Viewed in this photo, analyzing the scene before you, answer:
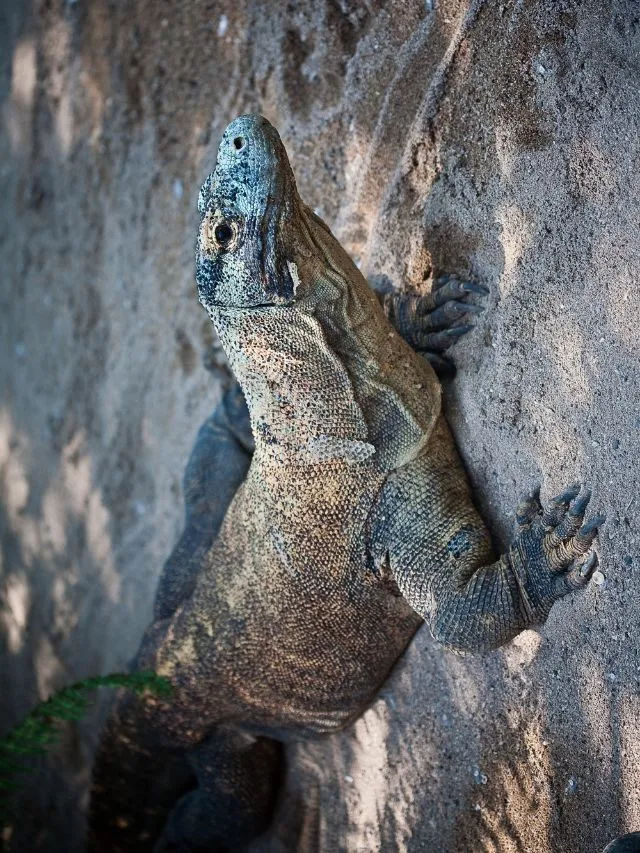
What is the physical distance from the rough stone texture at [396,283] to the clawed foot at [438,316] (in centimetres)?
6

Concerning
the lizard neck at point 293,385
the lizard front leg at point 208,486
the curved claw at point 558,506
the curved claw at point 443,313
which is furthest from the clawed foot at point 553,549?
the lizard front leg at point 208,486

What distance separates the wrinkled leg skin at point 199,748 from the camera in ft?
11.9

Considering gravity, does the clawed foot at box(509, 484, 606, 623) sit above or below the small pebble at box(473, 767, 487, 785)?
above

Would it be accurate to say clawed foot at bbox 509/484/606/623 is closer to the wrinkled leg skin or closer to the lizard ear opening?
the lizard ear opening

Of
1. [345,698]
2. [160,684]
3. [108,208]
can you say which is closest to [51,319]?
[108,208]

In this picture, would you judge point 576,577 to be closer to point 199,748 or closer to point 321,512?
point 321,512

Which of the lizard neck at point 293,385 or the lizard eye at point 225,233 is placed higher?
the lizard eye at point 225,233

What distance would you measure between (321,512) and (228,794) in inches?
60.3

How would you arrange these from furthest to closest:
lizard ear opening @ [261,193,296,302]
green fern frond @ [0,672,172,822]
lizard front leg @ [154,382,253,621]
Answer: lizard front leg @ [154,382,253,621], green fern frond @ [0,672,172,822], lizard ear opening @ [261,193,296,302]

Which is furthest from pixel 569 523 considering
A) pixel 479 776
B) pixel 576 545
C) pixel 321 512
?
pixel 479 776

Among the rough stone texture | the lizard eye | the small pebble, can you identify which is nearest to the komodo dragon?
the lizard eye

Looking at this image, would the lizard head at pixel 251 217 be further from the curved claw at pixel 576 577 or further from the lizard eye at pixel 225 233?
the curved claw at pixel 576 577

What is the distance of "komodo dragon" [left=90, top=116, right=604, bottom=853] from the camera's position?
8.36 ft

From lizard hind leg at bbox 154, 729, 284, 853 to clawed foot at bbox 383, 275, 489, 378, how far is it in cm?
162
